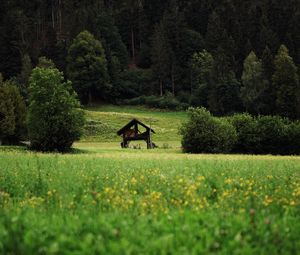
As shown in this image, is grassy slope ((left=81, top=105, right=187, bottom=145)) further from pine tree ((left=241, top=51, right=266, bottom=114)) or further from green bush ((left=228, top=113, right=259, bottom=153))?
green bush ((left=228, top=113, right=259, bottom=153))

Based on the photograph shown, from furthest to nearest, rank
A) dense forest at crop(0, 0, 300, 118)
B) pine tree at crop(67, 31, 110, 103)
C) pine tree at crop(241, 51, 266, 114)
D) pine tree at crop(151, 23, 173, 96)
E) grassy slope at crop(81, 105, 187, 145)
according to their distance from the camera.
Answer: pine tree at crop(151, 23, 173, 96)
pine tree at crop(67, 31, 110, 103)
dense forest at crop(0, 0, 300, 118)
pine tree at crop(241, 51, 266, 114)
grassy slope at crop(81, 105, 187, 145)

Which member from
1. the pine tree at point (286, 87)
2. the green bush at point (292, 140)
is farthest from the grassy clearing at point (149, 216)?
the pine tree at point (286, 87)

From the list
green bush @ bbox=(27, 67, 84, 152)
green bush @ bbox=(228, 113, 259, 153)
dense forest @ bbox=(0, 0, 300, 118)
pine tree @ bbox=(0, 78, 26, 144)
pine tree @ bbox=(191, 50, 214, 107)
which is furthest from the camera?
pine tree @ bbox=(191, 50, 214, 107)

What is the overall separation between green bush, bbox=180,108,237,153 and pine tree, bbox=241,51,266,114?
1198 inches

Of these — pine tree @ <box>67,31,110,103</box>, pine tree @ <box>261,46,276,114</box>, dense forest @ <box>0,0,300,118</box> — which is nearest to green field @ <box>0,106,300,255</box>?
dense forest @ <box>0,0,300,118</box>

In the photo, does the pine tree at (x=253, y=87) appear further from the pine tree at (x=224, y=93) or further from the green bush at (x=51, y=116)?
the green bush at (x=51, y=116)

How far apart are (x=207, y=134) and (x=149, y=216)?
39520 mm

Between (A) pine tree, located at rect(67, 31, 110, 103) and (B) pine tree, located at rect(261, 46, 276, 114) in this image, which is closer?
(B) pine tree, located at rect(261, 46, 276, 114)

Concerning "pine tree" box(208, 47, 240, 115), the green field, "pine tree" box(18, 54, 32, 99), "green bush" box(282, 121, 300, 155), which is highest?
"pine tree" box(18, 54, 32, 99)

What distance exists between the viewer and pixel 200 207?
873 centimetres

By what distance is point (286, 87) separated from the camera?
7338 centimetres

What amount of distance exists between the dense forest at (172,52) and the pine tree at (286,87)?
0.16 meters

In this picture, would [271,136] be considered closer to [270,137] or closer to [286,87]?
[270,137]

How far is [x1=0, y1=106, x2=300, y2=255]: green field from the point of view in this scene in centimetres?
639
